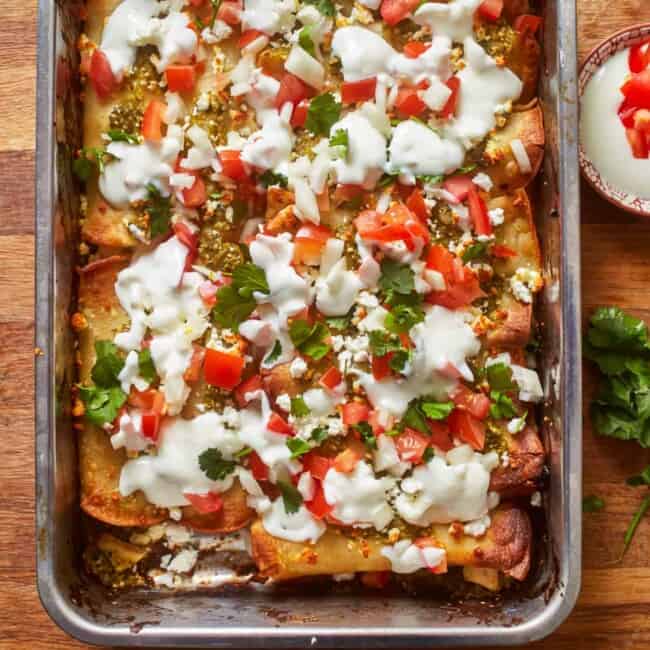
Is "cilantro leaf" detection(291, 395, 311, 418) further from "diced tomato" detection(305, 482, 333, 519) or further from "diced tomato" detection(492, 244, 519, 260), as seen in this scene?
"diced tomato" detection(492, 244, 519, 260)

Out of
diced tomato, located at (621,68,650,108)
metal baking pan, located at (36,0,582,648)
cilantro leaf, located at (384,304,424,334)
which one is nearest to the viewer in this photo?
metal baking pan, located at (36,0,582,648)

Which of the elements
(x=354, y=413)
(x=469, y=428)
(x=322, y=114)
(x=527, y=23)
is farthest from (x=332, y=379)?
(x=527, y=23)

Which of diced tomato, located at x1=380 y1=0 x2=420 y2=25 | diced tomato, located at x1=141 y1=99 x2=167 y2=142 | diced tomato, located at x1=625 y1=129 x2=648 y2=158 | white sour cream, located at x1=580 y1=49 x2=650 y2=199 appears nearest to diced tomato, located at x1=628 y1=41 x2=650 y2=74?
white sour cream, located at x1=580 y1=49 x2=650 y2=199

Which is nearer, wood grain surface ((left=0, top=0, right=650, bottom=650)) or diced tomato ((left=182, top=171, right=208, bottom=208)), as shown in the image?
diced tomato ((left=182, top=171, right=208, bottom=208))

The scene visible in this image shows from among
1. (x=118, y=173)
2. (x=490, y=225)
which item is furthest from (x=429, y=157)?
(x=118, y=173)

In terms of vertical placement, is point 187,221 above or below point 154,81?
below

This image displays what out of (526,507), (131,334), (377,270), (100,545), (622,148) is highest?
(622,148)

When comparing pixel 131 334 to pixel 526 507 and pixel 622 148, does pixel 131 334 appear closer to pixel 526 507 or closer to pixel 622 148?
pixel 526 507

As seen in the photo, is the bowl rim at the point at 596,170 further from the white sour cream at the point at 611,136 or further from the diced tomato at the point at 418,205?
the diced tomato at the point at 418,205
